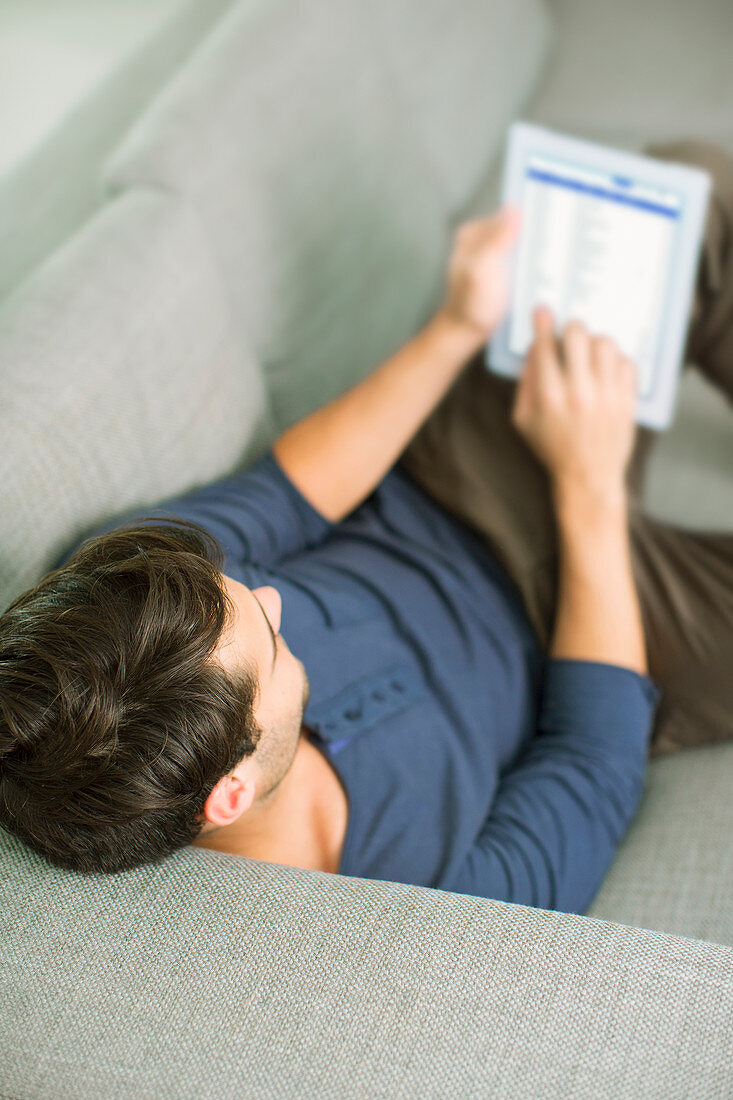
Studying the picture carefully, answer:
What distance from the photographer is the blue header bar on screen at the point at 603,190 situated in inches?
42.2

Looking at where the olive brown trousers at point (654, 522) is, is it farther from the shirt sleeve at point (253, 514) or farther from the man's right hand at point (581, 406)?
the shirt sleeve at point (253, 514)

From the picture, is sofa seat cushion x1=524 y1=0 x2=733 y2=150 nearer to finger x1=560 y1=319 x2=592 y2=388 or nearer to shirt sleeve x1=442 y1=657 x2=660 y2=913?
finger x1=560 y1=319 x2=592 y2=388

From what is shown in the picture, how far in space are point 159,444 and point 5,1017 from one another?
1.88 ft

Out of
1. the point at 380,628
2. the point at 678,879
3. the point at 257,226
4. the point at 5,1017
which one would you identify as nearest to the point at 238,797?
the point at 5,1017

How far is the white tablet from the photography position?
107cm

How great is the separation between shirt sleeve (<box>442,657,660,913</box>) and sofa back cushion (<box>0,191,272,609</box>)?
506mm

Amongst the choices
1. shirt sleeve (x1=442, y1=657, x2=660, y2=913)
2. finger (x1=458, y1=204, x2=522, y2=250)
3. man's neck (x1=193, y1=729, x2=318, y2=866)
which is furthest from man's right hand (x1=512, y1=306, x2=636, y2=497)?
man's neck (x1=193, y1=729, x2=318, y2=866)

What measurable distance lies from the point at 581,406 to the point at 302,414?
0.43m

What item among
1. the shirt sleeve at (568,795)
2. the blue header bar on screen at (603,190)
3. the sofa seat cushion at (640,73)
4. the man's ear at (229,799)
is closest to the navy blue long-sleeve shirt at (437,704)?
the shirt sleeve at (568,795)

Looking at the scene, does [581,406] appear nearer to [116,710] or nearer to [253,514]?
[253,514]

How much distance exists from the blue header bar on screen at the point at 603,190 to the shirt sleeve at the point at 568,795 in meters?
0.57

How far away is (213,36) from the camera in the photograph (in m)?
1.26

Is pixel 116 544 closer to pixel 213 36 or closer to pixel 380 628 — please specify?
pixel 380 628

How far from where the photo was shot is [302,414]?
4.30 ft
